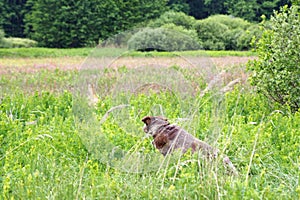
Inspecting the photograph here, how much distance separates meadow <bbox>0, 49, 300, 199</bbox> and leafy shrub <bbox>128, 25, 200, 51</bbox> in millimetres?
257

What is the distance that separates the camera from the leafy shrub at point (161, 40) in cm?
423

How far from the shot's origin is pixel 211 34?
23.5 meters

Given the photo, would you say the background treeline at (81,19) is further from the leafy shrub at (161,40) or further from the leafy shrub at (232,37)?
the leafy shrub at (161,40)

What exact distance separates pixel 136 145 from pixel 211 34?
20769 mm

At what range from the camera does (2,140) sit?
149 inches

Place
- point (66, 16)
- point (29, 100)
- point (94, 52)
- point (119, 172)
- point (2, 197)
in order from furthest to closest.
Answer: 1. point (66, 16)
2. point (29, 100)
3. point (94, 52)
4. point (119, 172)
5. point (2, 197)

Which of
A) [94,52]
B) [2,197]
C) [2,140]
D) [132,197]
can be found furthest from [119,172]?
[94,52]

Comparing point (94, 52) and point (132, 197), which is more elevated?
point (94, 52)

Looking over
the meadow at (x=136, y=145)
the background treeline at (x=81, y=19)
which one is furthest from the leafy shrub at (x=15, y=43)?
the meadow at (x=136, y=145)

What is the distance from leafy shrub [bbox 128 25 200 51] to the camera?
13.9ft

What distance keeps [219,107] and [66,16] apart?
28.4 metres

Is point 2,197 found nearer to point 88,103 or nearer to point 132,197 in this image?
point 132,197

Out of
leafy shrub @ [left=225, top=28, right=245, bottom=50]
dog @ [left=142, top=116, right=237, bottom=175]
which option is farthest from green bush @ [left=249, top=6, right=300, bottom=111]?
leafy shrub @ [left=225, top=28, right=245, bottom=50]

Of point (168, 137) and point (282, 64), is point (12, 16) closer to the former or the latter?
point (282, 64)
